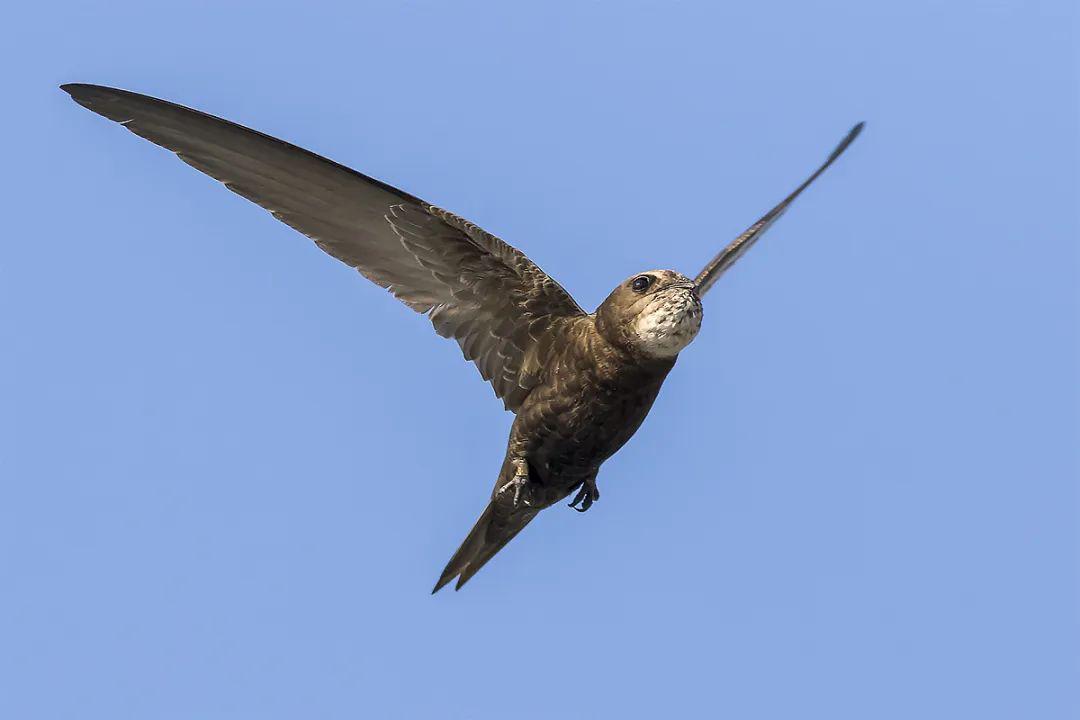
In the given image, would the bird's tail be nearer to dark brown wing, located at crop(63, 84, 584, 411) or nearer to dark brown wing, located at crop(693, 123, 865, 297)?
dark brown wing, located at crop(63, 84, 584, 411)

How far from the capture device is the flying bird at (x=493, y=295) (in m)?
8.98

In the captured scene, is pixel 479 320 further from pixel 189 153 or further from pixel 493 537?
pixel 189 153

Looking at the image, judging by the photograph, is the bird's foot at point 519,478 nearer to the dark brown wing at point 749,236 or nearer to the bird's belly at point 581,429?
the bird's belly at point 581,429

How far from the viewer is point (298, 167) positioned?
9.57m

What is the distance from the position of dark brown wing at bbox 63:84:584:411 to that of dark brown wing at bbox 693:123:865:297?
759 mm

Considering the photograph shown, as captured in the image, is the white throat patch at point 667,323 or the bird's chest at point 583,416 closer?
the white throat patch at point 667,323

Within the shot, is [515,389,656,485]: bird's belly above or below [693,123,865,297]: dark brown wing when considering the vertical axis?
below

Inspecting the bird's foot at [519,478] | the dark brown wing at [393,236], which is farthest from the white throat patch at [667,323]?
the bird's foot at [519,478]

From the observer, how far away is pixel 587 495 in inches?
381

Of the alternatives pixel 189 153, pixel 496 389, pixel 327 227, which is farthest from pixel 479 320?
pixel 189 153

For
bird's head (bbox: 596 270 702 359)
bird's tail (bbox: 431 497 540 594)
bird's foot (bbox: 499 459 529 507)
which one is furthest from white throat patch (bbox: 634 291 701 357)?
bird's tail (bbox: 431 497 540 594)

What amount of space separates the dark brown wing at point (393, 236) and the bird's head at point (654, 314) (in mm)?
650

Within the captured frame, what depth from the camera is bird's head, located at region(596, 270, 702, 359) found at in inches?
342

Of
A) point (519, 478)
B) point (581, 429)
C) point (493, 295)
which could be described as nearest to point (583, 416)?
point (581, 429)
